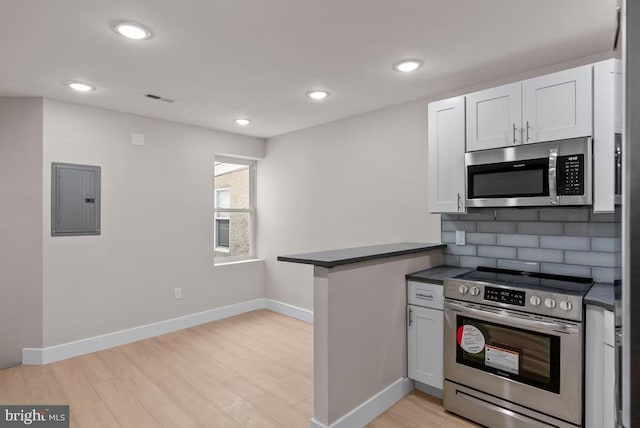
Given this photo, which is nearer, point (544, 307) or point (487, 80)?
point (544, 307)

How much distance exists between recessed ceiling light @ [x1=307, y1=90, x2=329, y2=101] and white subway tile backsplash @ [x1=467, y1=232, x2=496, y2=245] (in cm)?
176

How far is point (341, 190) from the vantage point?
13.4 feet

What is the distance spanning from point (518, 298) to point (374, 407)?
118cm

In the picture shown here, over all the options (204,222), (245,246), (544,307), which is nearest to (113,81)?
(204,222)

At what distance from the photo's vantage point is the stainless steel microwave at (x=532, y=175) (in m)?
2.16

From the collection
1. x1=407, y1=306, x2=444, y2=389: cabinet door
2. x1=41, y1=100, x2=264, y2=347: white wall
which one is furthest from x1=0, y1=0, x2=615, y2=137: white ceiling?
x1=407, y1=306, x2=444, y2=389: cabinet door

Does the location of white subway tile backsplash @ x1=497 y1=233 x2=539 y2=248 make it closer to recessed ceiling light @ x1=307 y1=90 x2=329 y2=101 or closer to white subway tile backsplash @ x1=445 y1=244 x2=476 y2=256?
white subway tile backsplash @ x1=445 y1=244 x2=476 y2=256

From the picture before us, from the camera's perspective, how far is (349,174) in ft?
13.1

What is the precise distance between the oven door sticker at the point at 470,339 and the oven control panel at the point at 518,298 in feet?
0.64

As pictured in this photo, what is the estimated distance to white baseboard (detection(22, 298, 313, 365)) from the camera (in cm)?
325

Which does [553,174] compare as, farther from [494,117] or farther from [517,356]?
[517,356]

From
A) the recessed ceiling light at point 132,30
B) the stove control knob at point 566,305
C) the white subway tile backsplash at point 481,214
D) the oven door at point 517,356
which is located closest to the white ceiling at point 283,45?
the recessed ceiling light at point 132,30

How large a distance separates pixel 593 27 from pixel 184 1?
230 cm

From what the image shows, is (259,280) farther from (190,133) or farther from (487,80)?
(487,80)
